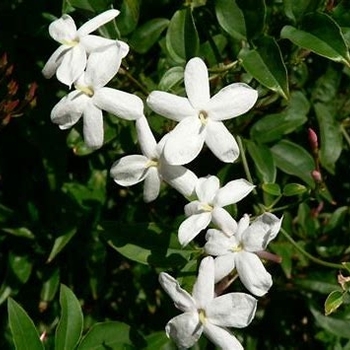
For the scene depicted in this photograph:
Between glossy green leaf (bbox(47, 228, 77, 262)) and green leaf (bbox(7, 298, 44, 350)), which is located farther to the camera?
glossy green leaf (bbox(47, 228, 77, 262))

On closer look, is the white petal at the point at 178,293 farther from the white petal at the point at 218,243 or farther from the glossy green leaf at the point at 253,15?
the glossy green leaf at the point at 253,15

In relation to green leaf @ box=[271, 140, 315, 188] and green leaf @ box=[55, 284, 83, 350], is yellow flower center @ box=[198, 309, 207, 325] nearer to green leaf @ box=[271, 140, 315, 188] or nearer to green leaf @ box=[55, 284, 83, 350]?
green leaf @ box=[55, 284, 83, 350]

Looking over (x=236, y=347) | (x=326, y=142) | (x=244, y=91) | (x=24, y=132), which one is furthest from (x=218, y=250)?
(x=24, y=132)

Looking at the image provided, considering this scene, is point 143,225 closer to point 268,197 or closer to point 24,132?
point 268,197

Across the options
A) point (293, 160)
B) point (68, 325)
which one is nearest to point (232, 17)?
point (293, 160)

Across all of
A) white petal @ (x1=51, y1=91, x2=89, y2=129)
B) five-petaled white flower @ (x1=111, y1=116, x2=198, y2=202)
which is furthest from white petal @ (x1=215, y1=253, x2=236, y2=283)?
white petal @ (x1=51, y1=91, x2=89, y2=129)

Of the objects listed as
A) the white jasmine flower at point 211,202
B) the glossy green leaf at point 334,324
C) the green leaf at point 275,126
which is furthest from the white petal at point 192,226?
the glossy green leaf at point 334,324
